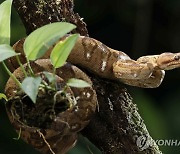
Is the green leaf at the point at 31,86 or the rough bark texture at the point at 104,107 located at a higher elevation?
the green leaf at the point at 31,86

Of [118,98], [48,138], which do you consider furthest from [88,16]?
[48,138]

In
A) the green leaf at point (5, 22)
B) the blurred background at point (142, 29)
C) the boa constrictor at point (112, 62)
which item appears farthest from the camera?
the blurred background at point (142, 29)

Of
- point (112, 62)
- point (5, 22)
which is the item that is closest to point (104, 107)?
point (112, 62)

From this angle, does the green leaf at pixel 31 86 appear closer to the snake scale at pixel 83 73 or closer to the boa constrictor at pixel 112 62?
the snake scale at pixel 83 73

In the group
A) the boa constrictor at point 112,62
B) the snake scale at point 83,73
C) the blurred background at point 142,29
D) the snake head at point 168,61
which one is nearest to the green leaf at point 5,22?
the snake scale at point 83,73

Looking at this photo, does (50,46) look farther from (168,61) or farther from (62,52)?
(168,61)

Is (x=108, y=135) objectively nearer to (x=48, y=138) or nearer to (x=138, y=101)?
(x=48, y=138)

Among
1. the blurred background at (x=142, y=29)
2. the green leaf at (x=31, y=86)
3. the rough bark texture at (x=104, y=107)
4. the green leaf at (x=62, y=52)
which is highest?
the green leaf at (x=62, y=52)
